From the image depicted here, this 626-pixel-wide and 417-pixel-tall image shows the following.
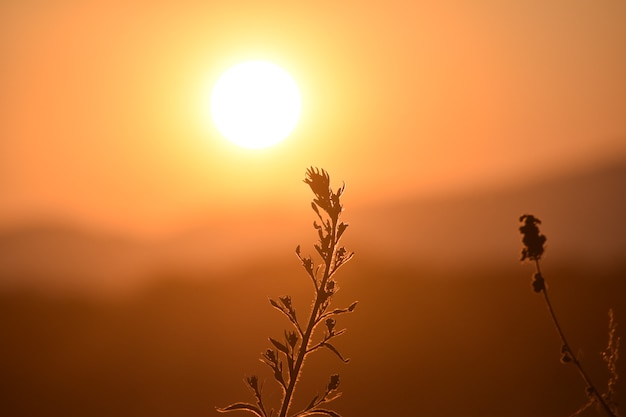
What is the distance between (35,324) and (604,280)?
16981 millimetres

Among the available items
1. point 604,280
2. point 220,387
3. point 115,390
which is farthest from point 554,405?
point 115,390

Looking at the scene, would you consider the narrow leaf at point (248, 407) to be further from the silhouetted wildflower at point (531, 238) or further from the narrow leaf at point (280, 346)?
the silhouetted wildflower at point (531, 238)

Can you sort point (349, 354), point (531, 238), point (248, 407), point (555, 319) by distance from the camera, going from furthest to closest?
point (349, 354) → point (248, 407) → point (531, 238) → point (555, 319)

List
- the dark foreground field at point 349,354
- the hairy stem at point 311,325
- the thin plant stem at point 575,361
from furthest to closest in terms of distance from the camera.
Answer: the dark foreground field at point 349,354, the hairy stem at point 311,325, the thin plant stem at point 575,361

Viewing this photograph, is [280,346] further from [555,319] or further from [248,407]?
[555,319]

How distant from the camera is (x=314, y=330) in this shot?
14.6 feet

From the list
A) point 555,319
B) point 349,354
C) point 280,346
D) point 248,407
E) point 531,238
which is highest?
point 349,354

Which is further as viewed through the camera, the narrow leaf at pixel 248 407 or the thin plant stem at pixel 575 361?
the narrow leaf at pixel 248 407

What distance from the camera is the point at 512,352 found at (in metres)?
19.3

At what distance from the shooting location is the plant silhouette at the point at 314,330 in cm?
430

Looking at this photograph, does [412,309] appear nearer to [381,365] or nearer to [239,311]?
[239,311]

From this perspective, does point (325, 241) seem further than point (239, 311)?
No

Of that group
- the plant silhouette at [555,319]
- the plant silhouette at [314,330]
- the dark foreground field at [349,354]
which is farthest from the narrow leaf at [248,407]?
the dark foreground field at [349,354]

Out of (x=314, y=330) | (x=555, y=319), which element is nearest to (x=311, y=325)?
(x=314, y=330)
